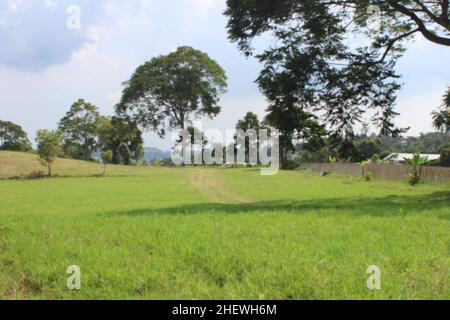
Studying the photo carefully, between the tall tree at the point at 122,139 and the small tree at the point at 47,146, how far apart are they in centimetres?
2393

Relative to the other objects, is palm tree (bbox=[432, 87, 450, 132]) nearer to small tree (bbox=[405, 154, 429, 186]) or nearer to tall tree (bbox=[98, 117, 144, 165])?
small tree (bbox=[405, 154, 429, 186])

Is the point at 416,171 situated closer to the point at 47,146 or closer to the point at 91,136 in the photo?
the point at 47,146

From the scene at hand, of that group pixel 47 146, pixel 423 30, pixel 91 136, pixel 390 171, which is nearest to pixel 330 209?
pixel 423 30

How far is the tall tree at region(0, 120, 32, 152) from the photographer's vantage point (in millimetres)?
79875

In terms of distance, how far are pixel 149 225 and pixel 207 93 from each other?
6529 cm

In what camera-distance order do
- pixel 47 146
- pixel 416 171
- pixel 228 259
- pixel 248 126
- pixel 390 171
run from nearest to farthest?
pixel 228 259, pixel 416 171, pixel 390 171, pixel 47 146, pixel 248 126

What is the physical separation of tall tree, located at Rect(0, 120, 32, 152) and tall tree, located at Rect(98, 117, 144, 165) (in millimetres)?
13780

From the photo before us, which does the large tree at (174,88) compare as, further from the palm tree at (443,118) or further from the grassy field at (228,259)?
the grassy field at (228,259)

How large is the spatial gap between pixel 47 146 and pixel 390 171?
35626 mm

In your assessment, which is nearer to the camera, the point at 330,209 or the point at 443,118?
the point at 330,209

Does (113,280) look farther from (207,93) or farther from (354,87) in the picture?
(207,93)

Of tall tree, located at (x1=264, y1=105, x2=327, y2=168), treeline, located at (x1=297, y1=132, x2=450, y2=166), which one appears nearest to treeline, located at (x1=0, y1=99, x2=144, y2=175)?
treeline, located at (x1=297, y1=132, x2=450, y2=166)

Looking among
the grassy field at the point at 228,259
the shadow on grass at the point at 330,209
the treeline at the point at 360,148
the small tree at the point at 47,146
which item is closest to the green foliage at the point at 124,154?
the small tree at the point at 47,146

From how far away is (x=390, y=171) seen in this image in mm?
38750
